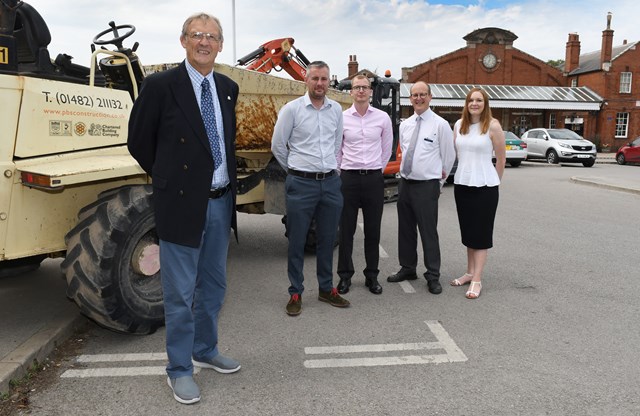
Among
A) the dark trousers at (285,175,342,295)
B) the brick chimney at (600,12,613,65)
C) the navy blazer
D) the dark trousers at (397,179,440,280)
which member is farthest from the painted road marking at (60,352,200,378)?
the brick chimney at (600,12,613,65)

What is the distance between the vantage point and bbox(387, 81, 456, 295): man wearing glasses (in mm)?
5156

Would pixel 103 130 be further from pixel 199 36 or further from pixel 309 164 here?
pixel 309 164

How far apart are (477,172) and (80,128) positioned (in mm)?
3466

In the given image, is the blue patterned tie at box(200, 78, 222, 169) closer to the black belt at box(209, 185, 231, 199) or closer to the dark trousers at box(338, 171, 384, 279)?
the black belt at box(209, 185, 231, 199)

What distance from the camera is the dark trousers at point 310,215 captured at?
14.7ft

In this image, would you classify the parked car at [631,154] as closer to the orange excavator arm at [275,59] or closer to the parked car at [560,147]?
the parked car at [560,147]

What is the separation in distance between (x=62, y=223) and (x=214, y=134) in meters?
1.44

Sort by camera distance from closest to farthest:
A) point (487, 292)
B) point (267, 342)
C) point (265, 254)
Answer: point (267, 342) → point (487, 292) → point (265, 254)

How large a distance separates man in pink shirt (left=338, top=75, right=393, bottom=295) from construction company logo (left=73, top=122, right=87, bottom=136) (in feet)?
→ 7.14

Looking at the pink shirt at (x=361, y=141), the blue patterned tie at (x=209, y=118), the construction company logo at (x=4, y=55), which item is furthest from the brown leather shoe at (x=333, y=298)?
the construction company logo at (x=4, y=55)

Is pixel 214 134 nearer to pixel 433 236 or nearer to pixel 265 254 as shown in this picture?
pixel 433 236

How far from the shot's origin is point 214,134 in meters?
3.07

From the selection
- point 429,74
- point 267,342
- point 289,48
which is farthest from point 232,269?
point 429,74

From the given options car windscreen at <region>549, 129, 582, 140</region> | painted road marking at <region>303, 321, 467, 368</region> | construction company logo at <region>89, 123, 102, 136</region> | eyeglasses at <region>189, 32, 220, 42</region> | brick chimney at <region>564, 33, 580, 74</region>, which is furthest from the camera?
brick chimney at <region>564, 33, 580, 74</region>
